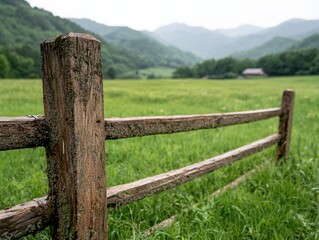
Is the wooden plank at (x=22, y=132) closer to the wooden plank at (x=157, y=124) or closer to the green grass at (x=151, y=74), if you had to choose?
the wooden plank at (x=157, y=124)

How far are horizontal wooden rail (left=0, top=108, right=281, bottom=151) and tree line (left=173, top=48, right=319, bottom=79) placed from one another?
77.9 metres

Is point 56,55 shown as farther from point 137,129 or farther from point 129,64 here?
point 129,64

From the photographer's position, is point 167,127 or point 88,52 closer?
point 88,52

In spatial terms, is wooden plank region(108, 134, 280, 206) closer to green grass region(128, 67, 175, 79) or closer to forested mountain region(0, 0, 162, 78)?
forested mountain region(0, 0, 162, 78)

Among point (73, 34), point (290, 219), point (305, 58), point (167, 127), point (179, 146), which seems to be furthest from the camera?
point (305, 58)

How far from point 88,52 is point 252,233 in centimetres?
226

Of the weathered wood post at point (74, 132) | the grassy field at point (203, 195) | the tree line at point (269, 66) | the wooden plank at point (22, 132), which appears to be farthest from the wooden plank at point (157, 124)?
the tree line at point (269, 66)

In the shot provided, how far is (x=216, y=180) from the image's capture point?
3896 millimetres

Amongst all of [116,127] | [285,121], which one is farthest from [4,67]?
[116,127]

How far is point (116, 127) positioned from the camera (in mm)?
1636

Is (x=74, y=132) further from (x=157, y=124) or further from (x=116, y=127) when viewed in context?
(x=157, y=124)

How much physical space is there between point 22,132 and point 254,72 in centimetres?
9372

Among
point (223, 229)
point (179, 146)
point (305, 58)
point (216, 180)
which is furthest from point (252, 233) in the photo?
point (305, 58)

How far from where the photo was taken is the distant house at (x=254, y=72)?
8726 cm
